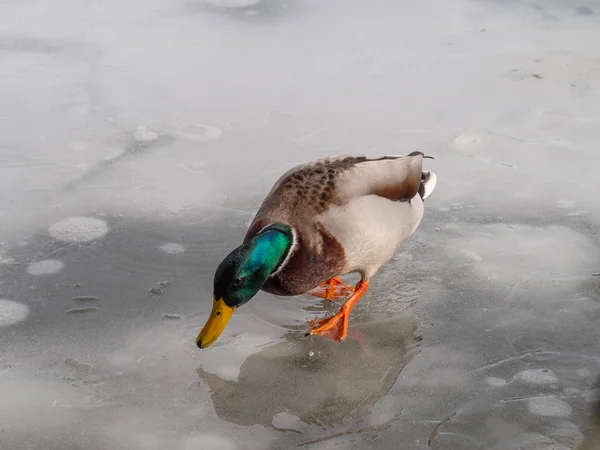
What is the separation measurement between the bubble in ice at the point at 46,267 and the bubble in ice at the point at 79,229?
183 mm

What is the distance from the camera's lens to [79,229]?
3801 mm

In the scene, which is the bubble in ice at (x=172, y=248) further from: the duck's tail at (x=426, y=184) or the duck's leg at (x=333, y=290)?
the duck's tail at (x=426, y=184)

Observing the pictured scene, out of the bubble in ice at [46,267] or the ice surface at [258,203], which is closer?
the ice surface at [258,203]

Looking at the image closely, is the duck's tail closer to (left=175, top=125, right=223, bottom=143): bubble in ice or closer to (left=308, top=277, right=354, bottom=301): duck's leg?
(left=308, top=277, right=354, bottom=301): duck's leg

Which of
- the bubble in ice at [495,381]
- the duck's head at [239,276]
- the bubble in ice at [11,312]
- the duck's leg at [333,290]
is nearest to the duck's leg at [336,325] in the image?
the duck's leg at [333,290]

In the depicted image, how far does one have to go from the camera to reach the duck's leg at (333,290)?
3.48 metres

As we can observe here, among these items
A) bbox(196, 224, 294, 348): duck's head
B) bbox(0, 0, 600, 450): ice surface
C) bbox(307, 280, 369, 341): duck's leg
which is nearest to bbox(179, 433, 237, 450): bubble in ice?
bbox(0, 0, 600, 450): ice surface

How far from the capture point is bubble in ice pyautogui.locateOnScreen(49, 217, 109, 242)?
374 centimetres

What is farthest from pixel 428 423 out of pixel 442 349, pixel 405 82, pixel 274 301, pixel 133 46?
pixel 133 46

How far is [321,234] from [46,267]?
3.87 ft

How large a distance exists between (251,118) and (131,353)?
6.45 ft

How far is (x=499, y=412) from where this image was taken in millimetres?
2744

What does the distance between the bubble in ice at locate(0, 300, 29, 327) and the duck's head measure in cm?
82

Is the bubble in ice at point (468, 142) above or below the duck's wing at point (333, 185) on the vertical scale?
below
